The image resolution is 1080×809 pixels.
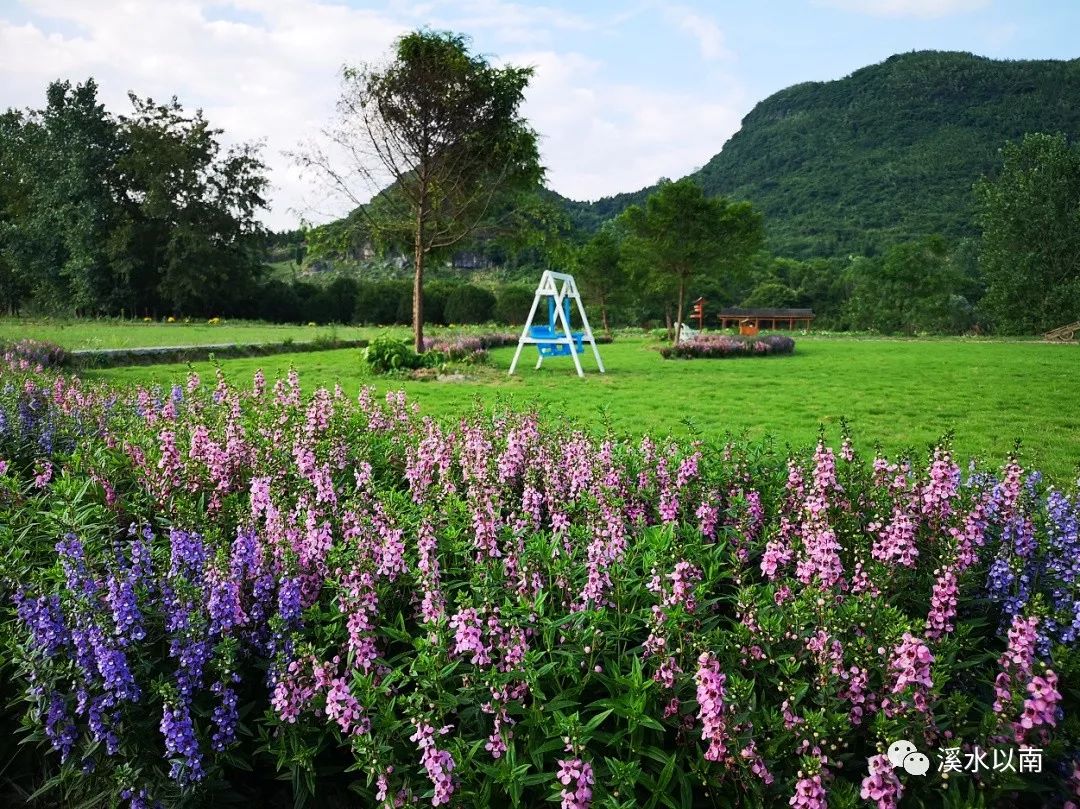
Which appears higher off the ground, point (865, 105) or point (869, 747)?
point (865, 105)

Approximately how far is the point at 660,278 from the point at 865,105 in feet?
390

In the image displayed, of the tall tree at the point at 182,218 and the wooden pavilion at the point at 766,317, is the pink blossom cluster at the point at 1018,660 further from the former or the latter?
the wooden pavilion at the point at 766,317

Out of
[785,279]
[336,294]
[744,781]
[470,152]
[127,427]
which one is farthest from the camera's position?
[785,279]

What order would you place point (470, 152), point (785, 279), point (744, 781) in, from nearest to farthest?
point (744, 781)
point (470, 152)
point (785, 279)

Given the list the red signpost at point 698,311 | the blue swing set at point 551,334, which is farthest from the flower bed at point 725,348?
the red signpost at point 698,311

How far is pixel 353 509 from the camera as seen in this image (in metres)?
3.16

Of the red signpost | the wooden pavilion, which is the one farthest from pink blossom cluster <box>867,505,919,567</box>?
the wooden pavilion

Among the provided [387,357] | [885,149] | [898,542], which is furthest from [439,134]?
[885,149]

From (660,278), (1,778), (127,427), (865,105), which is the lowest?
(1,778)

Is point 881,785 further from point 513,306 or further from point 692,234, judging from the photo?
point 513,306

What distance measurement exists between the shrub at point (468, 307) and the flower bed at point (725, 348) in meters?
21.0

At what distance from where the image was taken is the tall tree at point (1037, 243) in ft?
141

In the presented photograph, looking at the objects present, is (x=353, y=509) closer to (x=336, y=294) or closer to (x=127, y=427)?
(x=127, y=427)

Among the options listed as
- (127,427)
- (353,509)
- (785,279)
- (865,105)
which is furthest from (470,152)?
(865,105)
